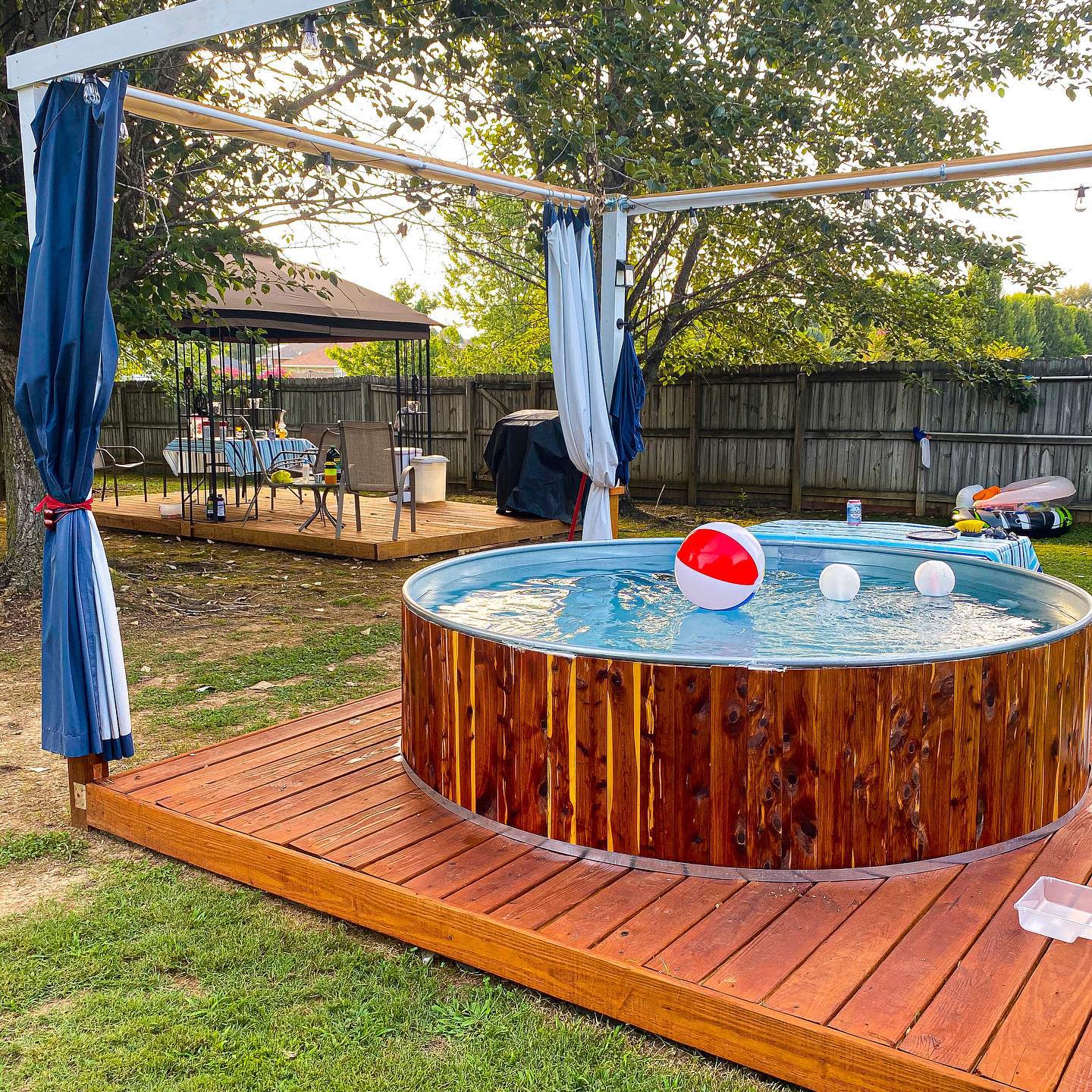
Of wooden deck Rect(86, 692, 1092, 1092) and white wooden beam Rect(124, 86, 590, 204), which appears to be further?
white wooden beam Rect(124, 86, 590, 204)

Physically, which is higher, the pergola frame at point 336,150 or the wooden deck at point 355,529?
the pergola frame at point 336,150

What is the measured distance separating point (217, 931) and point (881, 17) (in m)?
9.53

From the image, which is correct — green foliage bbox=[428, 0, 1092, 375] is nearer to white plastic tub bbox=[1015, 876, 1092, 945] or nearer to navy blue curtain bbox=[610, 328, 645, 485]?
navy blue curtain bbox=[610, 328, 645, 485]

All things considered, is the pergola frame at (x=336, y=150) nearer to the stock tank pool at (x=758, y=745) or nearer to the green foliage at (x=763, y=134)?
the green foliage at (x=763, y=134)

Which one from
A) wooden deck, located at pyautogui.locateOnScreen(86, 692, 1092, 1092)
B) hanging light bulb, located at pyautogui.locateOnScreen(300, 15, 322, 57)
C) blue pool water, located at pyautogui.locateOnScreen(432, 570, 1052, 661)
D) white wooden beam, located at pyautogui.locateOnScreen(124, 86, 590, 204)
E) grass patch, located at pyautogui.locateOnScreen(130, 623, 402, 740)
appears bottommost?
grass patch, located at pyautogui.locateOnScreen(130, 623, 402, 740)

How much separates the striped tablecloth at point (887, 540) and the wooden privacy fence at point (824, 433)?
4656mm

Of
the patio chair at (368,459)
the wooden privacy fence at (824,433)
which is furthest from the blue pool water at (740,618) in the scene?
the wooden privacy fence at (824,433)

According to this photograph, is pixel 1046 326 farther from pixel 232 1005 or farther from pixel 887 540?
pixel 232 1005

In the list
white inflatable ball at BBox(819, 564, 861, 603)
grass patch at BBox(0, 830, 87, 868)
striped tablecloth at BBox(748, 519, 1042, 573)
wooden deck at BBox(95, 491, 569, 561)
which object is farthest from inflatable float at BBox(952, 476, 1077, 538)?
grass patch at BBox(0, 830, 87, 868)

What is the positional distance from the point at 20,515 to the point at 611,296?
410cm

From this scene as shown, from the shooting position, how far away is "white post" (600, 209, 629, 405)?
577cm

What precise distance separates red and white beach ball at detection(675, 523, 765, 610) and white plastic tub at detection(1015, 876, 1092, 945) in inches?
63.1

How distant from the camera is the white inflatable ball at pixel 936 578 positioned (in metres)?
4.50

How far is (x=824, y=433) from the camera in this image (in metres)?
11.5
